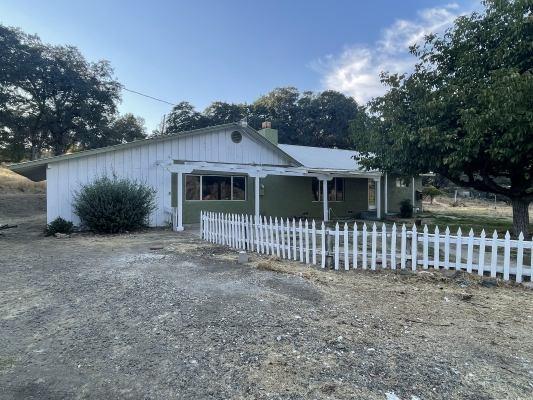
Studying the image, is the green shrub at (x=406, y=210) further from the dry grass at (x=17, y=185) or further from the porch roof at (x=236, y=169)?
the dry grass at (x=17, y=185)

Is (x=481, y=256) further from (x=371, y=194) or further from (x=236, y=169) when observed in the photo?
(x=371, y=194)

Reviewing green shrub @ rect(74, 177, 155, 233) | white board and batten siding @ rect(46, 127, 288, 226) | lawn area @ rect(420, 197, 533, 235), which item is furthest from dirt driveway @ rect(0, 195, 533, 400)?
lawn area @ rect(420, 197, 533, 235)

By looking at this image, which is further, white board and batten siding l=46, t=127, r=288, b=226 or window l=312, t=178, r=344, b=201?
window l=312, t=178, r=344, b=201

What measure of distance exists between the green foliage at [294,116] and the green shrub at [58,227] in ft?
103

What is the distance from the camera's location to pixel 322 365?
298cm

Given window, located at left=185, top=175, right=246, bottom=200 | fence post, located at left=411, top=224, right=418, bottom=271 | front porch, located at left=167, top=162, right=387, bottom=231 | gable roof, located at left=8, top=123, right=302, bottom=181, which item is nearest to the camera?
fence post, located at left=411, top=224, right=418, bottom=271

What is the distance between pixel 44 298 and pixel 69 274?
1.44 m

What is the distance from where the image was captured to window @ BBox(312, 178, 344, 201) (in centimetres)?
1892

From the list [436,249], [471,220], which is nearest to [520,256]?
[436,249]

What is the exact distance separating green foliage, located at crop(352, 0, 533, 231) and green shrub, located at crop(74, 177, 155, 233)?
27.2 ft

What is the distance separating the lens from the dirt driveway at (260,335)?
270cm

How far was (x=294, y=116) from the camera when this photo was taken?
44.2 meters

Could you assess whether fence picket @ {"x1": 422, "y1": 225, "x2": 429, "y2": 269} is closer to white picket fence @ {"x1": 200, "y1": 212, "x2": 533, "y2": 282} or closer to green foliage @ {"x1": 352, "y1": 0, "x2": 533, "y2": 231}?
white picket fence @ {"x1": 200, "y1": 212, "x2": 533, "y2": 282}

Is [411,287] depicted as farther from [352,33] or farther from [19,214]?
[19,214]
